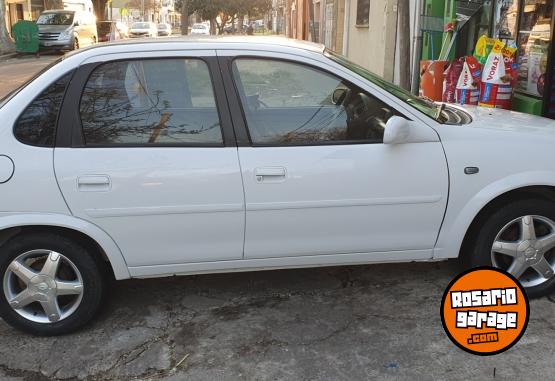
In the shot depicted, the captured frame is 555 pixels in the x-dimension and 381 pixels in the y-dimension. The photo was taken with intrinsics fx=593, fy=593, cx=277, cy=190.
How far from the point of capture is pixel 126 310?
374 centimetres

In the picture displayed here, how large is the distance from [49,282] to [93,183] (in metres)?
0.64

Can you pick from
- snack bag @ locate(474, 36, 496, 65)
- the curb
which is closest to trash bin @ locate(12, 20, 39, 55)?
the curb

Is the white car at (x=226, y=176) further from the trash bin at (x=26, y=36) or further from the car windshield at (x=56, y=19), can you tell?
the car windshield at (x=56, y=19)

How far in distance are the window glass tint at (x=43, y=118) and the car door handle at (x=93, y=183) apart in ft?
0.90

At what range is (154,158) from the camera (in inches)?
129

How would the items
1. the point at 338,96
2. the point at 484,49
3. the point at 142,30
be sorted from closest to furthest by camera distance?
1. the point at 338,96
2. the point at 484,49
3. the point at 142,30

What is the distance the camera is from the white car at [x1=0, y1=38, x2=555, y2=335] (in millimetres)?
3262

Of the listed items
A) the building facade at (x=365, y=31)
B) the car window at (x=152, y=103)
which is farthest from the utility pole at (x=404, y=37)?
the car window at (x=152, y=103)

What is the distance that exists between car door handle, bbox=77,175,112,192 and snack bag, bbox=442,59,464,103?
4.80 m

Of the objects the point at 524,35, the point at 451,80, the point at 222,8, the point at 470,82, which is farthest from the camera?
the point at 222,8

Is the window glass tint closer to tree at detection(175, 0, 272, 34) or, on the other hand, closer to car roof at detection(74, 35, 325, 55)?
car roof at detection(74, 35, 325, 55)

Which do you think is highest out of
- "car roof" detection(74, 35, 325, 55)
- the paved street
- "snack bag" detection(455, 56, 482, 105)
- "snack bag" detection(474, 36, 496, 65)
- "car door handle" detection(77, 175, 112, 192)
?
"car roof" detection(74, 35, 325, 55)

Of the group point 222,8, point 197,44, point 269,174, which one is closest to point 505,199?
point 269,174

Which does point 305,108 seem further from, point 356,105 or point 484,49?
point 484,49
